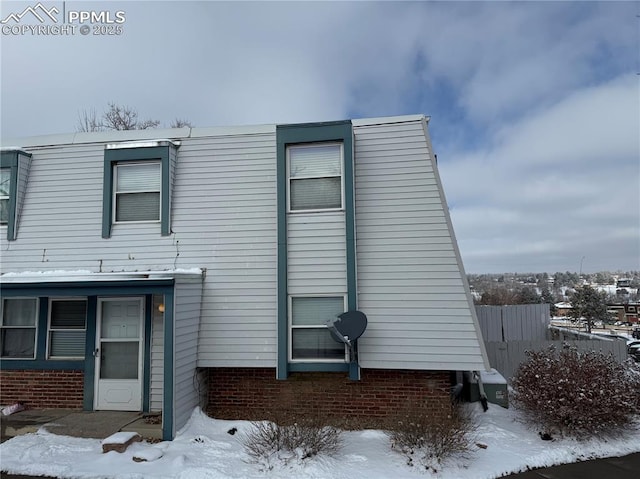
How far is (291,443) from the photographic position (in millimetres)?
5488

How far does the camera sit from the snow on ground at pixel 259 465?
5203 mm

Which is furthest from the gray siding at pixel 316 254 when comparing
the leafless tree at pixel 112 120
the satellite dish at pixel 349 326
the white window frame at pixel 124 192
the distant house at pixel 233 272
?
the leafless tree at pixel 112 120

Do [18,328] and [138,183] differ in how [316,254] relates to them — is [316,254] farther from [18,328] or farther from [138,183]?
[18,328]

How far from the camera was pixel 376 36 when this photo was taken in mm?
10070

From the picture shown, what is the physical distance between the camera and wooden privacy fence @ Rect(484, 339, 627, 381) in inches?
372

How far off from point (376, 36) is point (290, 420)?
29.4 feet

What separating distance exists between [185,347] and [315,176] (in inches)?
151

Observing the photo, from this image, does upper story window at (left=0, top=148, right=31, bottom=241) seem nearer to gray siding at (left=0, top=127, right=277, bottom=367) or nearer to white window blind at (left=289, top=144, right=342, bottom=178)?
gray siding at (left=0, top=127, right=277, bottom=367)

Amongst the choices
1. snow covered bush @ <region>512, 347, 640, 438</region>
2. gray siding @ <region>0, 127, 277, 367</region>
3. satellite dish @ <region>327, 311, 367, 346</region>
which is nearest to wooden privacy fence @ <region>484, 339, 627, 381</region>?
snow covered bush @ <region>512, 347, 640, 438</region>

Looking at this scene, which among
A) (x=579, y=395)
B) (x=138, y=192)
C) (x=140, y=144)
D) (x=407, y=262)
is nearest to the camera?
(x=579, y=395)

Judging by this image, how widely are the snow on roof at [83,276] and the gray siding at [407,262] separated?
320 cm

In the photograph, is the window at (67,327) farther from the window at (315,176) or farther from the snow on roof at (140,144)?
the window at (315,176)

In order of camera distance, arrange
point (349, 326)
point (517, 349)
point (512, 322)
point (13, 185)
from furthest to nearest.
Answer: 1. point (512, 322)
2. point (517, 349)
3. point (13, 185)
4. point (349, 326)

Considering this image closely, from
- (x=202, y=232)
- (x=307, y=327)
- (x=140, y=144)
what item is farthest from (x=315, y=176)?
(x=140, y=144)
